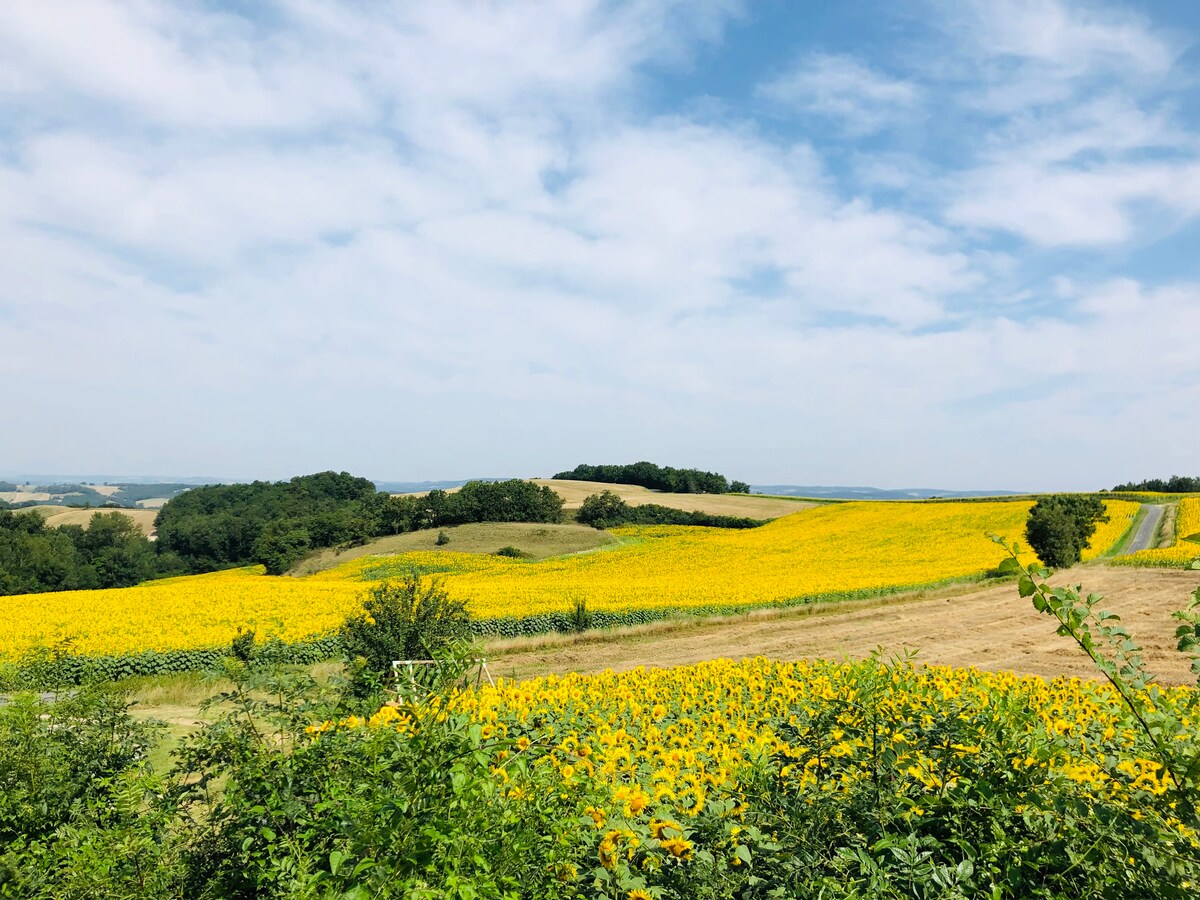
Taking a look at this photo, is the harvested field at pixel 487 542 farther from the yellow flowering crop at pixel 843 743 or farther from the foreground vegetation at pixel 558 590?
the yellow flowering crop at pixel 843 743

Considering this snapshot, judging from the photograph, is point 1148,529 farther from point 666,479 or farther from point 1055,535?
point 666,479

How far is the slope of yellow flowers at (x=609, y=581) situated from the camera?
2309cm

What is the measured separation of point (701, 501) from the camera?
78.2 metres

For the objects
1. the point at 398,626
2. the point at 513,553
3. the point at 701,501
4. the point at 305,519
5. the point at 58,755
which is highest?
the point at 701,501

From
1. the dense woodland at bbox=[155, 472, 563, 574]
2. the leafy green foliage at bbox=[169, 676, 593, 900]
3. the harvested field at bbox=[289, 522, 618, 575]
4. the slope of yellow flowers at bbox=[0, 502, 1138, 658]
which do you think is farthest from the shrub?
the leafy green foliage at bbox=[169, 676, 593, 900]

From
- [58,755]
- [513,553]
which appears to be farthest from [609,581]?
[58,755]

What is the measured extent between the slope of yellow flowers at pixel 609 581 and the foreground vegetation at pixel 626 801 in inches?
58.8

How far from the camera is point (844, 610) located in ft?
82.0

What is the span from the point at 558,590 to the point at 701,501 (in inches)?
1973

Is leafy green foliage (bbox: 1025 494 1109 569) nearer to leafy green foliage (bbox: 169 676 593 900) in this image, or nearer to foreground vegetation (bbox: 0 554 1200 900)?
foreground vegetation (bbox: 0 554 1200 900)

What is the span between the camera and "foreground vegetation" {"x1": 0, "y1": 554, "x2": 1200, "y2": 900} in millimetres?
2430

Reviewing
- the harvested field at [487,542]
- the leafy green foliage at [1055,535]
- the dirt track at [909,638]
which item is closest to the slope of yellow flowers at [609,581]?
the leafy green foliage at [1055,535]

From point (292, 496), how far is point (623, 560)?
224ft

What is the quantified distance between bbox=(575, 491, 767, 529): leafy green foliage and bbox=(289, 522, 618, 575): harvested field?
16.7ft
